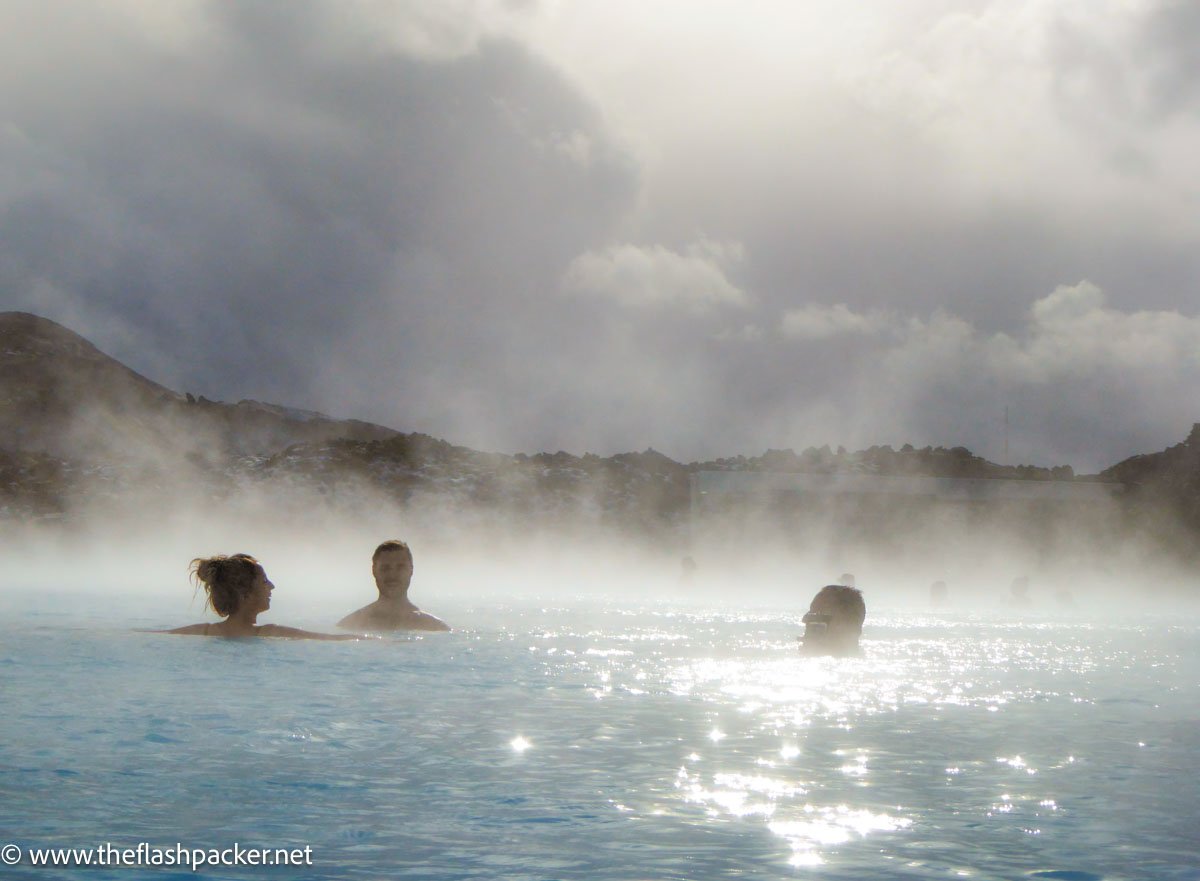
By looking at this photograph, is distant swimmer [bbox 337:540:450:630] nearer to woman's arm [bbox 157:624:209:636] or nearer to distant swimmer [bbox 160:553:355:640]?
distant swimmer [bbox 160:553:355:640]

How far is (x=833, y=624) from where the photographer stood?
8820mm

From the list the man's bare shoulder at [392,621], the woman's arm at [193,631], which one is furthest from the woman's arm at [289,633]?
the man's bare shoulder at [392,621]

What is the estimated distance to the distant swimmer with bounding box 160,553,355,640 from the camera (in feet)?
26.9

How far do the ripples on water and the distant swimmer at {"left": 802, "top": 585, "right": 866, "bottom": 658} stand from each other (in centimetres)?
38

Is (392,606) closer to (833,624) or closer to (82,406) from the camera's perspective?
(833,624)

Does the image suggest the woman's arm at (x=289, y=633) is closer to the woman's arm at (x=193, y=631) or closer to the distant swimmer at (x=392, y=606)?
the woman's arm at (x=193, y=631)

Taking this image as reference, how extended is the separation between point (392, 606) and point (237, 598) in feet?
5.10

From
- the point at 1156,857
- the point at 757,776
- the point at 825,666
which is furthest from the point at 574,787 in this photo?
the point at 825,666

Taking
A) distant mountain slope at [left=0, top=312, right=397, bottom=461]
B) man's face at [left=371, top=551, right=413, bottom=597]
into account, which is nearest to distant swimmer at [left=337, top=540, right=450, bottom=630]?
man's face at [left=371, top=551, right=413, bottom=597]

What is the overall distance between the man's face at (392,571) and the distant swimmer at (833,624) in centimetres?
324

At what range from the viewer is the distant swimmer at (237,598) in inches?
323

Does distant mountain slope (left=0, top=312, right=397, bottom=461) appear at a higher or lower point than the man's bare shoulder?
higher

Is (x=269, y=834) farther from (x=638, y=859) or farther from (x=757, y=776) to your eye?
(x=757, y=776)

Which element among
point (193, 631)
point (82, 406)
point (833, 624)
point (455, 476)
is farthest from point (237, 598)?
point (82, 406)
